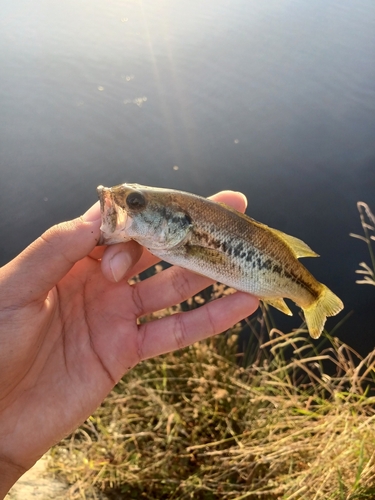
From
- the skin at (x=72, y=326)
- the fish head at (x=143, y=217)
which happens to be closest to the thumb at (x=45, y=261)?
Result: the skin at (x=72, y=326)

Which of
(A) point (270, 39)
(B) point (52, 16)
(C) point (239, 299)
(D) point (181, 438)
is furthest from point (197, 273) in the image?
(B) point (52, 16)

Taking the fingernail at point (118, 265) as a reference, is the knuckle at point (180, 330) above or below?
below

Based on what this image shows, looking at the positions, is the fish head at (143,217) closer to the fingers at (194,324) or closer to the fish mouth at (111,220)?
the fish mouth at (111,220)

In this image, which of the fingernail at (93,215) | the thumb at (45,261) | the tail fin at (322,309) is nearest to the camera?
the thumb at (45,261)

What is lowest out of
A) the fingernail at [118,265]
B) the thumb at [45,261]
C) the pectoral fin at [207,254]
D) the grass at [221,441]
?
the grass at [221,441]

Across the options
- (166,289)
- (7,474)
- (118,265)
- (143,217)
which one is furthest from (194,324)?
(7,474)

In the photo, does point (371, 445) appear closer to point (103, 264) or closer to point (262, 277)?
point (262, 277)

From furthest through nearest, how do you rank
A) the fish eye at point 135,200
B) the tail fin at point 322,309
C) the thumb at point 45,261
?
the tail fin at point 322,309 → the fish eye at point 135,200 → the thumb at point 45,261
